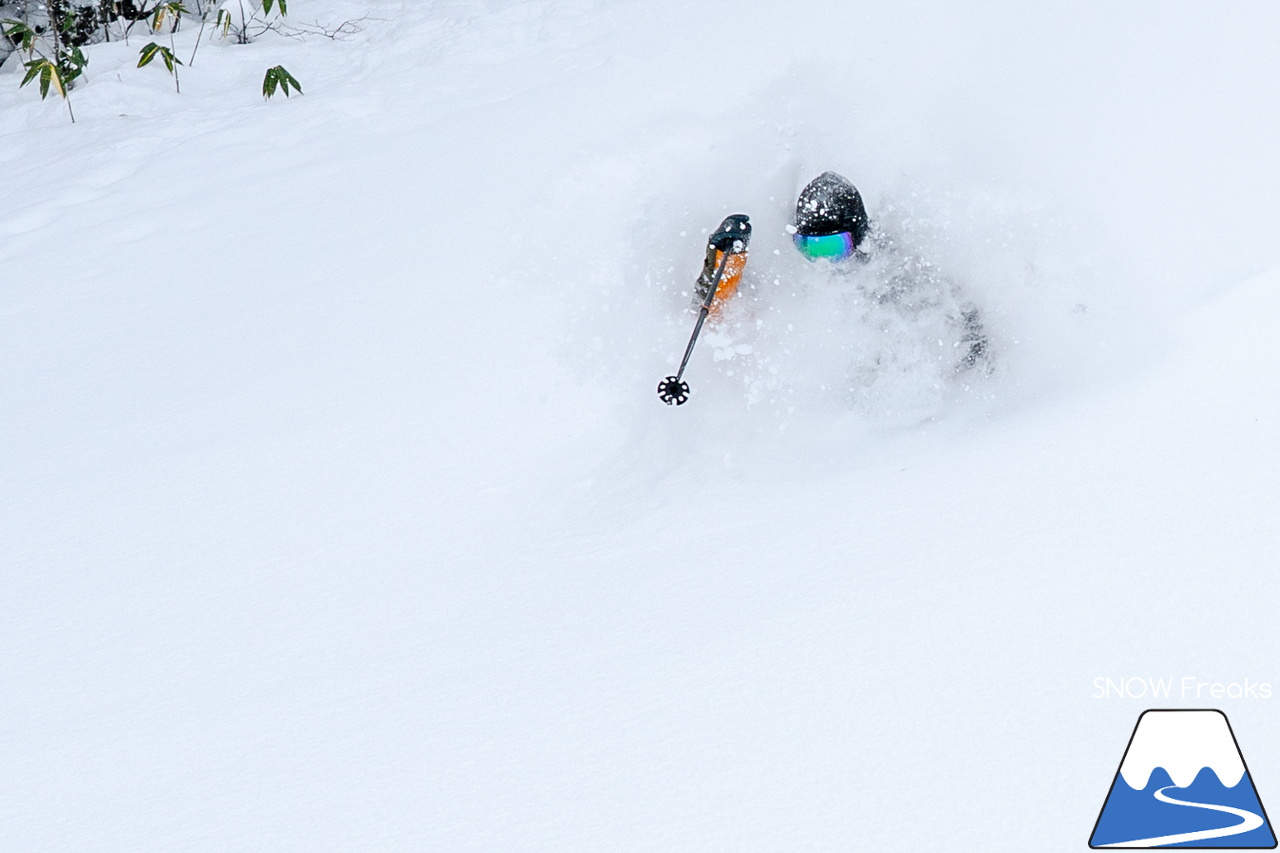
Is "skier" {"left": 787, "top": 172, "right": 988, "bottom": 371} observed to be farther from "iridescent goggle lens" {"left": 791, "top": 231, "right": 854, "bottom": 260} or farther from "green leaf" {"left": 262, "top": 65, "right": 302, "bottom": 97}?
"green leaf" {"left": 262, "top": 65, "right": 302, "bottom": 97}

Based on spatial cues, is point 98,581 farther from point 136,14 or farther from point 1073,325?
point 136,14

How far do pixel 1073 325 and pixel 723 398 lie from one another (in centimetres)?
85

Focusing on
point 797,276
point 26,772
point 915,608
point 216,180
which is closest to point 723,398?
point 797,276

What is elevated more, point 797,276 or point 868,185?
point 868,185

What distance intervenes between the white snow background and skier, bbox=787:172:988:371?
8 cm

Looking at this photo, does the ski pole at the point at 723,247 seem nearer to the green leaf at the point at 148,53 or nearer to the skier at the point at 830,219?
the skier at the point at 830,219

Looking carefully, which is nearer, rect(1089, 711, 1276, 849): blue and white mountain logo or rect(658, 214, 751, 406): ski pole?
rect(1089, 711, 1276, 849): blue and white mountain logo

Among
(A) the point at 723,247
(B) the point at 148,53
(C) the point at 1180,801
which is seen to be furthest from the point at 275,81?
(C) the point at 1180,801

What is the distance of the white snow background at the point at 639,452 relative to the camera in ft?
4.24

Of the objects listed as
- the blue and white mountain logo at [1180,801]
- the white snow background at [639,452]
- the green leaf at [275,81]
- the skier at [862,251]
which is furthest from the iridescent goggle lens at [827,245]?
the green leaf at [275,81]

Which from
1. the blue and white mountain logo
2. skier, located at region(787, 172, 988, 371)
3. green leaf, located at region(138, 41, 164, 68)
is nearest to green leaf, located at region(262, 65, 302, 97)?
green leaf, located at region(138, 41, 164, 68)

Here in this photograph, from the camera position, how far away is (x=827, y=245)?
2367 millimetres

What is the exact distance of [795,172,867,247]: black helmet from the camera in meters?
2.33

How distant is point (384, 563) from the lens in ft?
6.27
